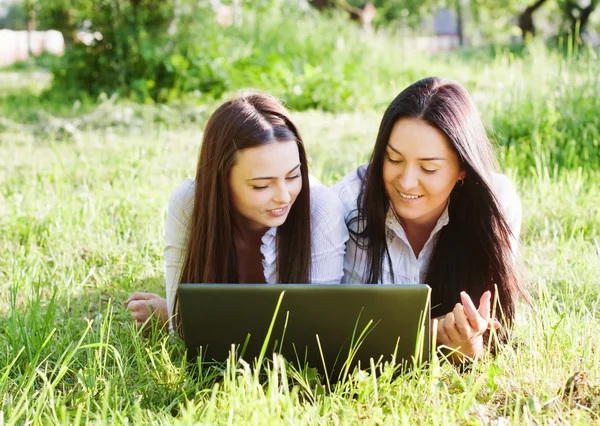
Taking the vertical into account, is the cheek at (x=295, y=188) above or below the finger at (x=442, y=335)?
above

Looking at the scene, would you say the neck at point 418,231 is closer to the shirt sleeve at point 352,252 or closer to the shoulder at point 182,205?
the shirt sleeve at point 352,252

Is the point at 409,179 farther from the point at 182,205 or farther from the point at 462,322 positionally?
the point at 182,205

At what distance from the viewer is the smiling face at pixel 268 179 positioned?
250cm

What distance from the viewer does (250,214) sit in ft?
8.53

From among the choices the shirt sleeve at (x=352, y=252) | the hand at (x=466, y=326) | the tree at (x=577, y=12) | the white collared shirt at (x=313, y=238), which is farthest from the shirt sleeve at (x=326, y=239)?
the tree at (x=577, y=12)

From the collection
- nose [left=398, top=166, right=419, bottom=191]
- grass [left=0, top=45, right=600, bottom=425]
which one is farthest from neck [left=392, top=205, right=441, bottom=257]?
grass [left=0, top=45, right=600, bottom=425]

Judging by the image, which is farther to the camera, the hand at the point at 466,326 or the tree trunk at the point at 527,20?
the tree trunk at the point at 527,20

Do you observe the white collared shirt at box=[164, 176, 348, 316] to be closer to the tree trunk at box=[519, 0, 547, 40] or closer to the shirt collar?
the shirt collar

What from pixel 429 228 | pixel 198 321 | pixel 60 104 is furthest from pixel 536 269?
pixel 60 104

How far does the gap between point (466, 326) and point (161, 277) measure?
1.61 metres

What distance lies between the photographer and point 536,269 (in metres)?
3.42

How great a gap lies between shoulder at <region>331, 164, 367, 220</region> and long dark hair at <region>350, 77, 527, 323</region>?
0.07 metres

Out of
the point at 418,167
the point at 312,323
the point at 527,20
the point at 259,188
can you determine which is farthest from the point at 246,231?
the point at 527,20

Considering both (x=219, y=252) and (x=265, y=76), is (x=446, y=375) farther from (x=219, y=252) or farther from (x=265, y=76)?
(x=265, y=76)
